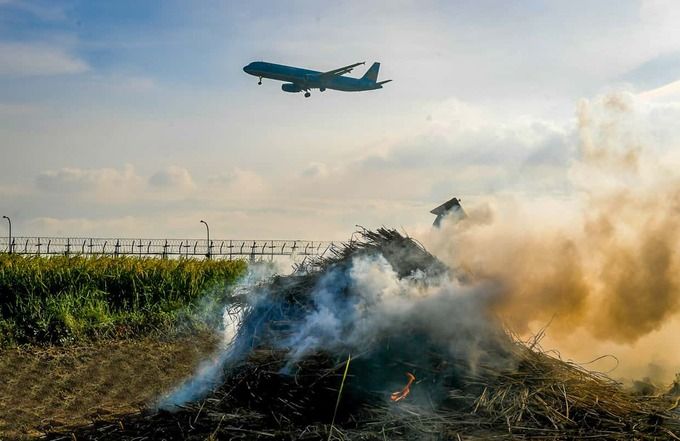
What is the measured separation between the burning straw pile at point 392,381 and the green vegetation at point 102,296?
1444cm

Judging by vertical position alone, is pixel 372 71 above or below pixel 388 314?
above

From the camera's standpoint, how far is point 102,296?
94.5 ft

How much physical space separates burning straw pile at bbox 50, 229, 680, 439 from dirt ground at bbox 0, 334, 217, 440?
2548 mm

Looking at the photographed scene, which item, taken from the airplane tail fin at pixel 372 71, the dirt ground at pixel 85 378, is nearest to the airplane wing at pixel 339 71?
the airplane tail fin at pixel 372 71

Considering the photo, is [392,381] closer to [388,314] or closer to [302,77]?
[388,314]

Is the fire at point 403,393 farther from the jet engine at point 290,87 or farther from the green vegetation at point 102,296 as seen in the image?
the jet engine at point 290,87

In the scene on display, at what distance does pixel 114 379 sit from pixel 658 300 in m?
11.7

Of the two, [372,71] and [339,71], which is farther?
[372,71]

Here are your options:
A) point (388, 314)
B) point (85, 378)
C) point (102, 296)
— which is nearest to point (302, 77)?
point (102, 296)

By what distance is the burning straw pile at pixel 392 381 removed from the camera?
32.6 ft

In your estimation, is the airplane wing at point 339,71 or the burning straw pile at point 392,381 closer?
the burning straw pile at point 392,381

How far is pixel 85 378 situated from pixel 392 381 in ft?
37.3

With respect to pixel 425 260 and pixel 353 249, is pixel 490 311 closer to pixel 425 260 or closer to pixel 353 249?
pixel 425 260

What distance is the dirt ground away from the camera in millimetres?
15750
